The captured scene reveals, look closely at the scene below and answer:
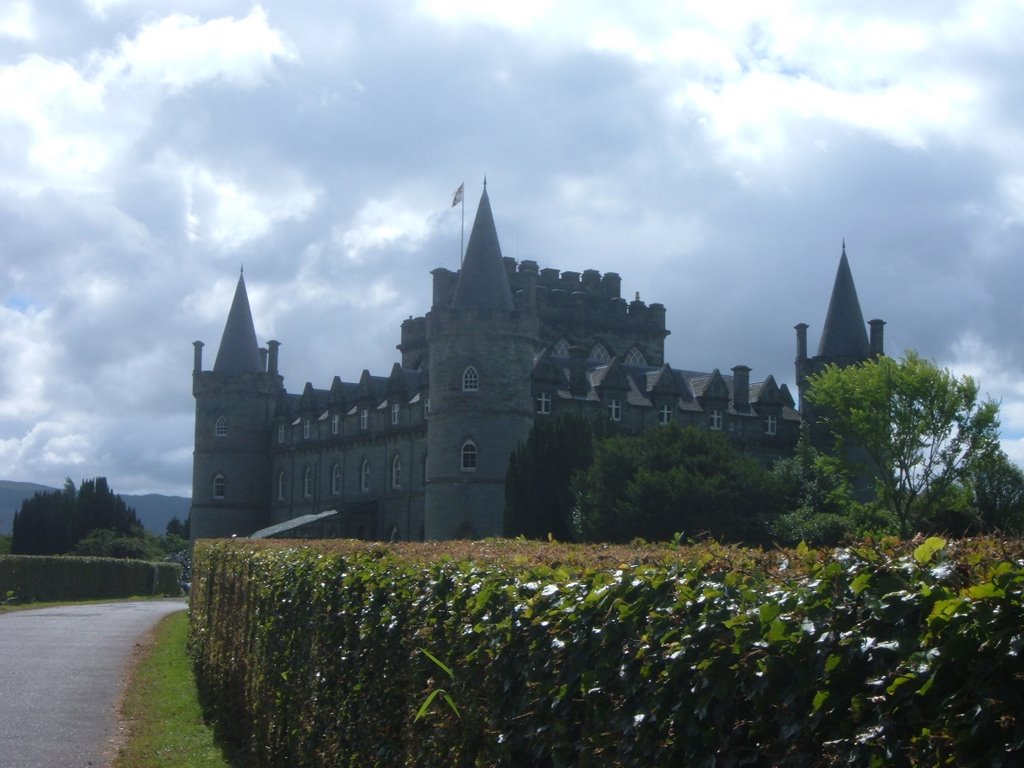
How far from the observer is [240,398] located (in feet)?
241

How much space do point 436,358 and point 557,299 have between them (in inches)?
642

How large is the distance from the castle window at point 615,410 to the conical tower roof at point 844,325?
12811 millimetres

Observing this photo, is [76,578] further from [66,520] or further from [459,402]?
[66,520]

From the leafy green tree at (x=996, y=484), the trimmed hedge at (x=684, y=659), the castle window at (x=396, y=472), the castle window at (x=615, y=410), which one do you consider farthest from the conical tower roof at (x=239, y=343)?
the trimmed hedge at (x=684, y=659)

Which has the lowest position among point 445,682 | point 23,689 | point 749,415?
point 23,689

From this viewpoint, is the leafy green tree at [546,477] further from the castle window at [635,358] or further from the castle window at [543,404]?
the castle window at [635,358]

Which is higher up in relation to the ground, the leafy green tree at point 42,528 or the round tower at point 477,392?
the round tower at point 477,392

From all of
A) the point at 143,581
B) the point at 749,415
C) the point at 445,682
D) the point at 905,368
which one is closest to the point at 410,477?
the point at 143,581

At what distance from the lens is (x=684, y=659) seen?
3938mm

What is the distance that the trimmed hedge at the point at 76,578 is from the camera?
163 feet

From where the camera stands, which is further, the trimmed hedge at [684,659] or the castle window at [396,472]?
the castle window at [396,472]

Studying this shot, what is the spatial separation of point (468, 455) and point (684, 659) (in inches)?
1938

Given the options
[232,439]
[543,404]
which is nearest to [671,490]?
[543,404]

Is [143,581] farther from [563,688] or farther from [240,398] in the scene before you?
[563,688]
